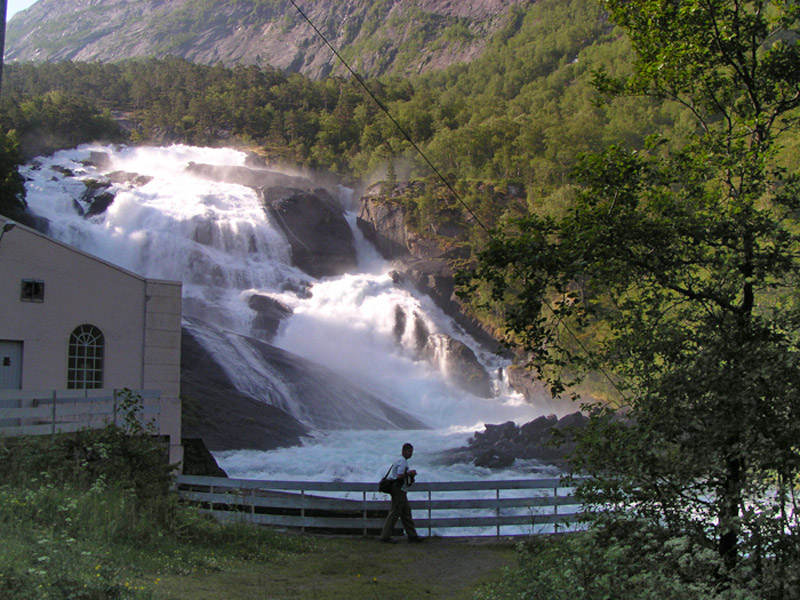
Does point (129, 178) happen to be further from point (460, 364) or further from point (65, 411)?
point (65, 411)

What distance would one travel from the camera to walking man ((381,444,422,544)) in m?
11.5

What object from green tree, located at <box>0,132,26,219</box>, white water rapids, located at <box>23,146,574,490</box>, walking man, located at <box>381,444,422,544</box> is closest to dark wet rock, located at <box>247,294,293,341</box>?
white water rapids, located at <box>23,146,574,490</box>

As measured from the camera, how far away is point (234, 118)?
109562 mm

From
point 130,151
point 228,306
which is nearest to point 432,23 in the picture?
point 130,151

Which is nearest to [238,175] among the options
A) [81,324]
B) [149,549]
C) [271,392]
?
[271,392]

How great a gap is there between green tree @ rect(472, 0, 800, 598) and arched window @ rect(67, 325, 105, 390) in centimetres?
1281

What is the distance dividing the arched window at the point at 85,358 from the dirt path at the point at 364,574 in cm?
770

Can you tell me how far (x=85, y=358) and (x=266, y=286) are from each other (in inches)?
1433

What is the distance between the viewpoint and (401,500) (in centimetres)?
1165

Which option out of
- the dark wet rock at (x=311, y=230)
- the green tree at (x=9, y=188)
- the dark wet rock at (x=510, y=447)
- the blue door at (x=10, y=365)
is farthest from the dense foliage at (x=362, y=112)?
the blue door at (x=10, y=365)

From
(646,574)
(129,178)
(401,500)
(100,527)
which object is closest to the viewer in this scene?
(646,574)

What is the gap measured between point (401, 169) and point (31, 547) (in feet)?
303

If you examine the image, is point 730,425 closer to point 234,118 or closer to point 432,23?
point 234,118

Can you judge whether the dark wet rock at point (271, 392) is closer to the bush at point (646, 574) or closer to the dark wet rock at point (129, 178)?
the bush at point (646, 574)
